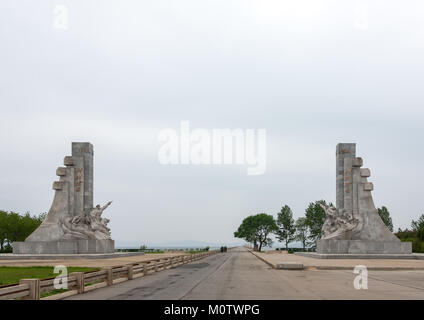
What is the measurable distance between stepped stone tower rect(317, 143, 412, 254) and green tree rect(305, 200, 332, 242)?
174 feet

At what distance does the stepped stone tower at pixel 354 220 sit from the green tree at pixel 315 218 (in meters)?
53.1

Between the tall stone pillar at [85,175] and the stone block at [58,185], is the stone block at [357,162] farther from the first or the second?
the stone block at [58,185]

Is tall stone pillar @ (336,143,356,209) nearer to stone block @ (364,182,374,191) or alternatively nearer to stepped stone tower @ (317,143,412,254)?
stepped stone tower @ (317,143,412,254)

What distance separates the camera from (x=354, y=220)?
50375 millimetres

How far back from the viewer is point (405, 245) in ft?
158

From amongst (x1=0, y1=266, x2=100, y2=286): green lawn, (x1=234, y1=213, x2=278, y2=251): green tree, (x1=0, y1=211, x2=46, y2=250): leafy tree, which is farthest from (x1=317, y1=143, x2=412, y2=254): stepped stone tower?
(x1=234, y1=213, x2=278, y2=251): green tree

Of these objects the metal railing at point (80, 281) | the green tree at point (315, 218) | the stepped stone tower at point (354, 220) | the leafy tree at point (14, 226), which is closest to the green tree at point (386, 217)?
the green tree at point (315, 218)

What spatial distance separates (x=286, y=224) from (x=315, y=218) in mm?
23136

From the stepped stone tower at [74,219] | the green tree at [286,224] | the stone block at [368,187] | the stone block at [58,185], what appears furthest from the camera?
the green tree at [286,224]

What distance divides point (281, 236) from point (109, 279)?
4544 inches

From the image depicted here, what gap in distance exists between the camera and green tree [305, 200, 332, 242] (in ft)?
346

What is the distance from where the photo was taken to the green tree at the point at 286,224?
12950 centimetres
